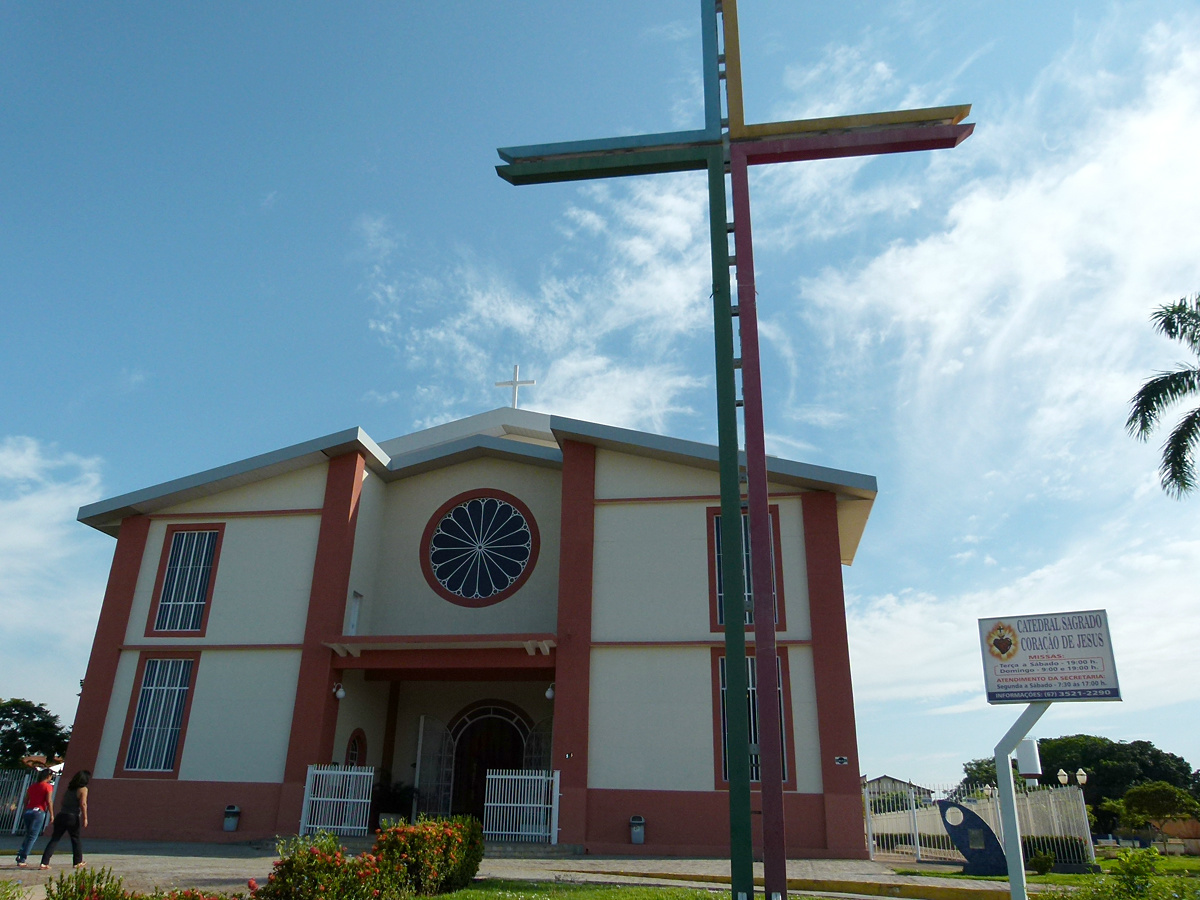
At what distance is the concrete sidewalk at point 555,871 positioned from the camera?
999 centimetres

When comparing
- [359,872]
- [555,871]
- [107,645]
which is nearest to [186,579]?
[107,645]

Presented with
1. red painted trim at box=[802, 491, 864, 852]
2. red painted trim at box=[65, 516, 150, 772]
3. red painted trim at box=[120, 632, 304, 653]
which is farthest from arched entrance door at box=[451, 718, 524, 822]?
red painted trim at box=[65, 516, 150, 772]

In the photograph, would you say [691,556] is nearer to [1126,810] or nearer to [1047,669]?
[1047,669]

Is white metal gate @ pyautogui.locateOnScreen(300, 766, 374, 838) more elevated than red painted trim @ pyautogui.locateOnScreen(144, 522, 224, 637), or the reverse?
red painted trim @ pyautogui.locateOnScreen(144, 522, 224, 637)

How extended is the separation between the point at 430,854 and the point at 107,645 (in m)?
11.4

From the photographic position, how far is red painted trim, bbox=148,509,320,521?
18156 millimetres

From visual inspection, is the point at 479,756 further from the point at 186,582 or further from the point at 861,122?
the point at 861,122

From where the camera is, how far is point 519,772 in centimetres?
1577

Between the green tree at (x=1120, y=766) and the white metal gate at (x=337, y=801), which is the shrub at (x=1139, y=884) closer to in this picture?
the white metal gate at (x=337, y=801)

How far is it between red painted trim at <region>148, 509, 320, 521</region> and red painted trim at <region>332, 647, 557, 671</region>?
3.09 m

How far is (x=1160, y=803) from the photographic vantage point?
93.4 ft

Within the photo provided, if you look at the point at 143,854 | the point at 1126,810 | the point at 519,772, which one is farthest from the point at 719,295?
the point at 1126,810

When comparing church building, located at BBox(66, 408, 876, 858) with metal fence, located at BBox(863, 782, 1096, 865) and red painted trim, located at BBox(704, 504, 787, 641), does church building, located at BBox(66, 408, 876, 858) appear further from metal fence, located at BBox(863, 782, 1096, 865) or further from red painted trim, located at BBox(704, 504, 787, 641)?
metal fence, located at BBox(863, 782, 1096, 865)

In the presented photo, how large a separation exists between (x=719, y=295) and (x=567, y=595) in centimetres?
983
